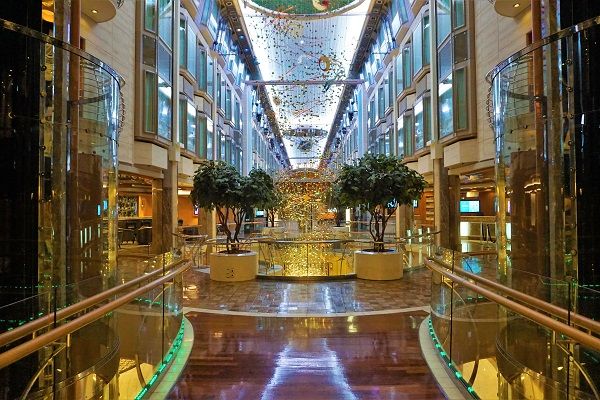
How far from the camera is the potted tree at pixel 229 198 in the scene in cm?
809

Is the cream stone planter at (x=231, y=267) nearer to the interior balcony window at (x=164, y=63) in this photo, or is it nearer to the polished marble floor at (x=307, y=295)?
the polished marble floor at (x=307, y=295)

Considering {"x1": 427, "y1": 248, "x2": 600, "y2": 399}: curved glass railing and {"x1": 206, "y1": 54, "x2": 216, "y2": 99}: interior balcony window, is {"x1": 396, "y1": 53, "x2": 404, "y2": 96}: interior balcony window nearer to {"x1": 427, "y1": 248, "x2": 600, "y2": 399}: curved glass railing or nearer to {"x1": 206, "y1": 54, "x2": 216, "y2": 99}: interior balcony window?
{"x1": 206, "y1": 54, "x2": 216, "y2": 99}: interior balcony window

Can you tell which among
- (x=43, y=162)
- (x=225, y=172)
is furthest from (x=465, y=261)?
(x=225, y=172)

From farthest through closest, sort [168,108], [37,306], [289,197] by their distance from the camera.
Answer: [289,197]
[168,108]
[37,306]

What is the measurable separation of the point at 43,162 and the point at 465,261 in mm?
4230

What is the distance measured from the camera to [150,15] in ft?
39.4

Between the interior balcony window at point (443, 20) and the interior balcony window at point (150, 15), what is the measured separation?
8576 mm

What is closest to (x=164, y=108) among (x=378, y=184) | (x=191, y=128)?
(x=191, y=128)

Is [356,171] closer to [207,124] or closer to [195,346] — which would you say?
[195,346]

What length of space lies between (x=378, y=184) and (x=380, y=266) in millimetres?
1629

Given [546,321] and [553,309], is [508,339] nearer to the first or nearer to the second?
[553,309]

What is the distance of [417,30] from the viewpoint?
15.3 m

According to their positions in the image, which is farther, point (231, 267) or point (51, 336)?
point (231, 267)

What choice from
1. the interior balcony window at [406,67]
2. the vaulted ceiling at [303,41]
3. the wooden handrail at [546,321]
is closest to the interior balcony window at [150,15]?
the vaulted ceiling at [303,41]
